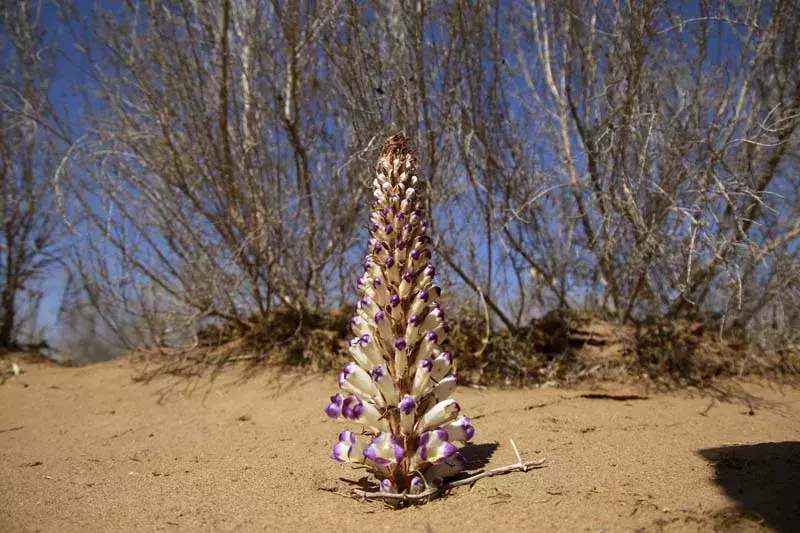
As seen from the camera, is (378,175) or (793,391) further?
(793,391)

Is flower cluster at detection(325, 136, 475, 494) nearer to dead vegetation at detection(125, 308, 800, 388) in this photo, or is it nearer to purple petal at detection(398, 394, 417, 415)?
purple petal at detection(398, 394, 417, 415)

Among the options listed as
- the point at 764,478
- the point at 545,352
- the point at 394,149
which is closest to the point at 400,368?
the point at 394,149

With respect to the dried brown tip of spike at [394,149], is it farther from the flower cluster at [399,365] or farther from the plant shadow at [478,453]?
the plant shadow at [478,453]

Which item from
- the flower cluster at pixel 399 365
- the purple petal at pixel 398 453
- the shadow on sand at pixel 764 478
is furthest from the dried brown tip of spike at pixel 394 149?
the shadow on sand at pixel 764 478

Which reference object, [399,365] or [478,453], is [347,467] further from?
[399,365]

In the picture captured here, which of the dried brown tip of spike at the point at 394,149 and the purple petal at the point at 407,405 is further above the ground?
the dried brown tip of spike at the point at 394,149

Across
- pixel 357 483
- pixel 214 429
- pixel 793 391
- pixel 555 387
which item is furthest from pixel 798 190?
pixel 214 429

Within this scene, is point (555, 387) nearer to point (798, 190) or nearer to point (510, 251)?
point (510, 251)
